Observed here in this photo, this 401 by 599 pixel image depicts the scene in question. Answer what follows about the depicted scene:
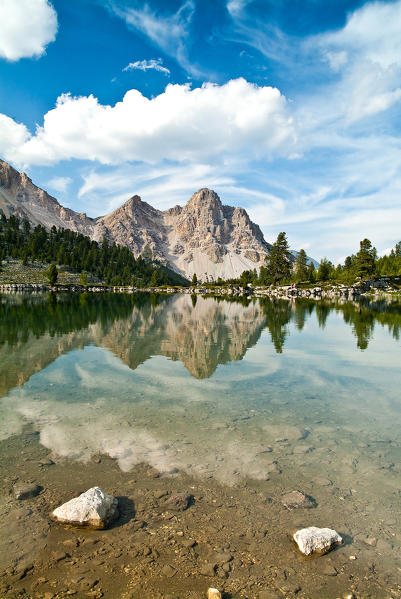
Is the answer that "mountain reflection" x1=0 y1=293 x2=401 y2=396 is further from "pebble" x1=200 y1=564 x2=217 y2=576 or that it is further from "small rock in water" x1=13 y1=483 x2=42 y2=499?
"pebble" x1=200 y1=564 x2=217 y2=576

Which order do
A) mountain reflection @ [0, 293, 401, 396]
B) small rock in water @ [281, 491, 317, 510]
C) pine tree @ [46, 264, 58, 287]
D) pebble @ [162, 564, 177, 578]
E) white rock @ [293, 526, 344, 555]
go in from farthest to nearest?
pine tree @ [46, 264, 58, 287] → mountain reflection @ [0, 293, 401, 396] → small rock in water @ [281, 491, 317, 510] → white rock @ [293, 526, 344, 555] → pebble @ [162, 564, 177, 578]

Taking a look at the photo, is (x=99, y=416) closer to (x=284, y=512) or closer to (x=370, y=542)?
(x=284, y=512)

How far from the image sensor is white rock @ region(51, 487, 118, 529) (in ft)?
26.8

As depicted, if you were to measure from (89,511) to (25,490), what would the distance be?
2.49 metres

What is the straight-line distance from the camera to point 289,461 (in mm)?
11461

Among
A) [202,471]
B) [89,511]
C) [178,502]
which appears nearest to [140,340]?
[202,471]

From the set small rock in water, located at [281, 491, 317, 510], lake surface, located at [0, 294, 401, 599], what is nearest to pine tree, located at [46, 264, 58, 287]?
lake surface, located at [0, 294, 401, 599]

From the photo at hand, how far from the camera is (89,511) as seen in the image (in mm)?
8250

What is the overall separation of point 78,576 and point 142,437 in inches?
241

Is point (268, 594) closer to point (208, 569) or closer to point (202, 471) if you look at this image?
point (208, 569)

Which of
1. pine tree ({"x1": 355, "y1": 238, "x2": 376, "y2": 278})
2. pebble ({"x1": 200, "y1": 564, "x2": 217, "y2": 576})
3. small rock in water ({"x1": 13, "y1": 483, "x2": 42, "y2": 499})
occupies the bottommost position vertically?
small rock in water ({"x1": 13, "y1": 483, "x2": 42, "y2": 499})

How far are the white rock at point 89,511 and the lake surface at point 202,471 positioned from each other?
0.75 feet

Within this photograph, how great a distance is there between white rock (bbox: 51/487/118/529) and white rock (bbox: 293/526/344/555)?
4296mm

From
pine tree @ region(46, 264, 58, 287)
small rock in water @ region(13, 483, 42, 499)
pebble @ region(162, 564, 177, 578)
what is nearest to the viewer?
pebble @ region(162, 564, 177, 578)
